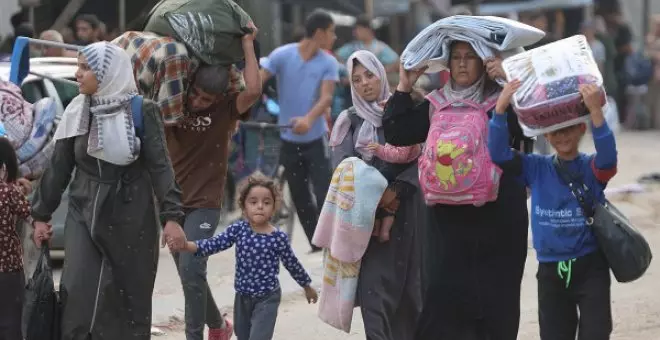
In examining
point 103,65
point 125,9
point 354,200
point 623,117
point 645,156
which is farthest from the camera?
point 623,117

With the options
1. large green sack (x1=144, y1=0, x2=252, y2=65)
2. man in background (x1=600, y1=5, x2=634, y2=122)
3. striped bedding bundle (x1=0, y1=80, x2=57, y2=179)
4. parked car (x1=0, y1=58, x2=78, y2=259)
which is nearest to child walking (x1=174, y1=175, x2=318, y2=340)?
large green sack (x1=144, y1=0, x2=252, y2=65)

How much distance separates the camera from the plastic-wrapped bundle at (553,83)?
20.9ft

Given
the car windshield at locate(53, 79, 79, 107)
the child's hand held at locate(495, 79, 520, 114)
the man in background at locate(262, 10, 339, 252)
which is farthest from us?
the man in background at locate(262, 10, 339, 252)

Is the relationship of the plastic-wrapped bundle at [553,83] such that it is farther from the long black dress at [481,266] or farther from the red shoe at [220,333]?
the red shoe at [220,333]

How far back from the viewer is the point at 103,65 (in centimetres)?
705

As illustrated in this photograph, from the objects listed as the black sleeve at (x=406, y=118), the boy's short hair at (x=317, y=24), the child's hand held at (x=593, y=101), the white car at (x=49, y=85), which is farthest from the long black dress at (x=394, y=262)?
the boy's short hair at (x=317, y=24)

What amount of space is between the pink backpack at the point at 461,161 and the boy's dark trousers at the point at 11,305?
6.64 ft

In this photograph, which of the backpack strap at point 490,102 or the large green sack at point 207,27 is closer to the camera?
the backpack strap at point 490,102

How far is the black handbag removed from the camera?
6500 millimetres

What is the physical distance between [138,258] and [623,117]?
2266 cm

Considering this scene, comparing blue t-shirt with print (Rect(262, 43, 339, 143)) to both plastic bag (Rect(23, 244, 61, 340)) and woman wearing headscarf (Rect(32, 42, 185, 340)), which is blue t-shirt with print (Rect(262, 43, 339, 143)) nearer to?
woman wearing headscarf (Rect(32, 42, 185, 340))

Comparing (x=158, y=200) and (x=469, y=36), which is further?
(x=158, y=200)

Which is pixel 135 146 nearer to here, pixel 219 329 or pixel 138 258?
pixel 138 258

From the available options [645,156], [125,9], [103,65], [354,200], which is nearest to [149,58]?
[103,65]
